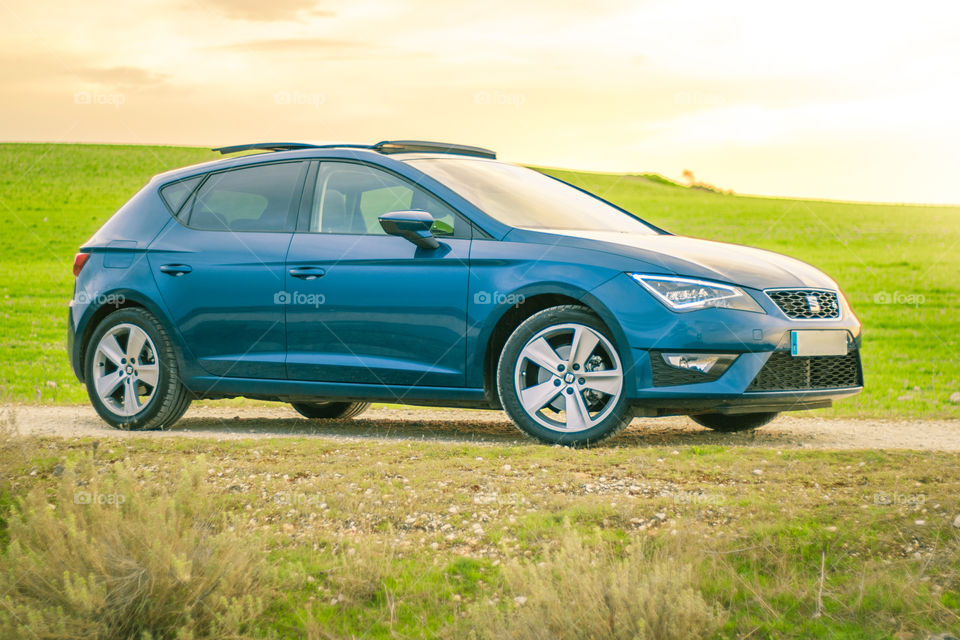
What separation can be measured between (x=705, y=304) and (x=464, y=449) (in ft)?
5.34

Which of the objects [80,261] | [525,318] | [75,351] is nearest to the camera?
[525,318]

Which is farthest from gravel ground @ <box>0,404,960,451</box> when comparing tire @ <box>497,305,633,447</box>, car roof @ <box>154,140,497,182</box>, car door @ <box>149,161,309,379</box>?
car roof @ <box>154,140,497,182</box>

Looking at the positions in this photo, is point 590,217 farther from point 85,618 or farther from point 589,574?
point 85,618

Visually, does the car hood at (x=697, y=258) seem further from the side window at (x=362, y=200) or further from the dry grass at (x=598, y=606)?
the dry grass at (x=598, y=606)

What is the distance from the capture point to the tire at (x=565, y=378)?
20.0 feet

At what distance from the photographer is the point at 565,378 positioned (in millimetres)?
6152

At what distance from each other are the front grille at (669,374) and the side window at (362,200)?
162cm

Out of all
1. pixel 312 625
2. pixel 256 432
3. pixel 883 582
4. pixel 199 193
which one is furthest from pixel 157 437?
pixel 883 582

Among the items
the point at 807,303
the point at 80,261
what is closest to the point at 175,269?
the point at 80,261

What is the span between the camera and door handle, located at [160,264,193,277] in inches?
300

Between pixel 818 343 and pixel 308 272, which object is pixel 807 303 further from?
pixel 308 272

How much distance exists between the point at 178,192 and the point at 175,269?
775 millimetres

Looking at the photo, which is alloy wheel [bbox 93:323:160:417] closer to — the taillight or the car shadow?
the car shadow

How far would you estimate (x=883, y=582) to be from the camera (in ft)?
13.0
